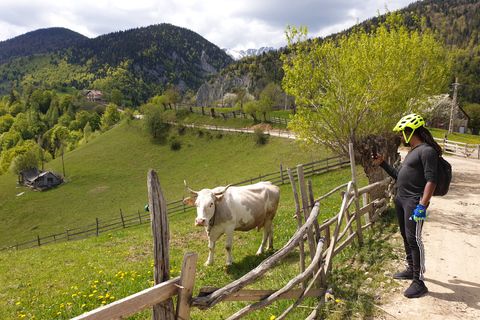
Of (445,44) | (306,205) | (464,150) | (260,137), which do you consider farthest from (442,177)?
(445,44)

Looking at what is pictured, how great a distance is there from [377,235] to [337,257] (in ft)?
6.17

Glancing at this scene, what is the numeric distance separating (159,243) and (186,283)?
518 millimetres

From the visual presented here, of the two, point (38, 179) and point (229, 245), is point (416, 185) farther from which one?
point (38, 179)

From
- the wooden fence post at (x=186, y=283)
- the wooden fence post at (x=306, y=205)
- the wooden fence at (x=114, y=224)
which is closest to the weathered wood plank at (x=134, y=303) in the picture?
the wooden fence post at (x=186, y=283)

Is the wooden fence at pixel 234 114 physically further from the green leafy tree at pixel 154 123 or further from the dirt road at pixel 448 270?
the dirt road at pixel 448 270

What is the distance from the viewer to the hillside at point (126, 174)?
31875 mm

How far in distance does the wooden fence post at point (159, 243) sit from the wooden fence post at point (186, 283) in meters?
0.10

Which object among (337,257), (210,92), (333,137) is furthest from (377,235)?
(210,92)

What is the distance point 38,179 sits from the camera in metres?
41.1

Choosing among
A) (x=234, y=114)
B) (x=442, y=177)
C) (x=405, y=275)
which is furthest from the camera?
(x=234, y=114)

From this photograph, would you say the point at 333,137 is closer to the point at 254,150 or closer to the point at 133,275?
the point at 133,275

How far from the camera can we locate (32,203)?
36.2 m

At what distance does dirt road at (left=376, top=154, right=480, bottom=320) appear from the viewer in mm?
4352

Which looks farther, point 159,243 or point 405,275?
point 405,275
